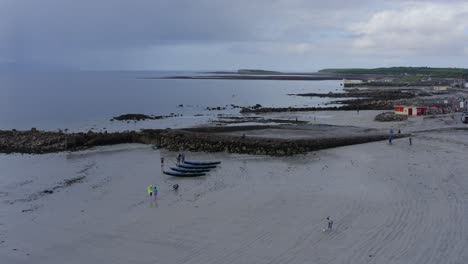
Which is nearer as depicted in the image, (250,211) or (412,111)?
(250,211)

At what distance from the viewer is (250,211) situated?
60.8 feet

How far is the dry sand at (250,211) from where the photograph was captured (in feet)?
47.9

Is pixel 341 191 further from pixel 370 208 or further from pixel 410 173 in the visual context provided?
pixel 410 173

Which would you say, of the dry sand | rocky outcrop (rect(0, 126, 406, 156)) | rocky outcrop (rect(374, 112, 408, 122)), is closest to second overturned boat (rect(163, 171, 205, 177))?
the dry sand

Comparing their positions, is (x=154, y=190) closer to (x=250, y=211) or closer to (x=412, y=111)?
(x=250, y=211)

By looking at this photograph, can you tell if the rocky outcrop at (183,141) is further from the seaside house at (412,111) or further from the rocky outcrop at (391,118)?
the seaside house at (412,111)

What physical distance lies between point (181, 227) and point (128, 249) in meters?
2.48

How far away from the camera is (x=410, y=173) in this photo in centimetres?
2412

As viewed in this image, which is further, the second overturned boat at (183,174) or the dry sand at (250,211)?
the second overturned boat at (183,174)

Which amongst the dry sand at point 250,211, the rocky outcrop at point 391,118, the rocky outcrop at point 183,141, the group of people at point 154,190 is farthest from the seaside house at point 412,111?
the group of people at point 154,190

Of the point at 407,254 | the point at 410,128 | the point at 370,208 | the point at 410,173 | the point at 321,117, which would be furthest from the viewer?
the point at 321,117

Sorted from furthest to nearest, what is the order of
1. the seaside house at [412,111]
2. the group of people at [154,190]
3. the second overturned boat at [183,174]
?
the seaside house at [412,111]
the second overturned boat at [183,174]
the group of people at [154,190]

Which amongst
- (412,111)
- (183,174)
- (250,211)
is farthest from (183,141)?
(412,111)

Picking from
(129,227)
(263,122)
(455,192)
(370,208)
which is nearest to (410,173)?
(455,192)
